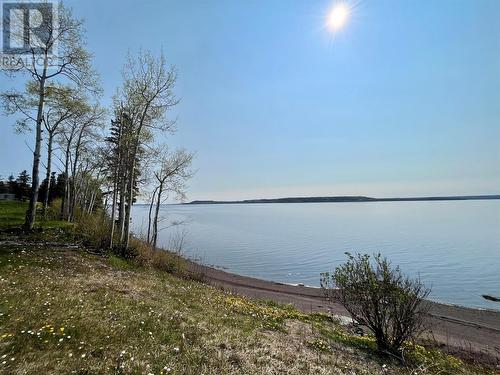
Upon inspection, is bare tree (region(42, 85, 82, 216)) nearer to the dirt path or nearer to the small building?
the dirt path

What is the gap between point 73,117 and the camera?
1040 inches

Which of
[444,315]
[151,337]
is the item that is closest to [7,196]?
[151,337]

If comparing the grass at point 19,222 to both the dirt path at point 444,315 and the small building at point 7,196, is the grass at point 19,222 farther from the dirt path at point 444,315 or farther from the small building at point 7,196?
the small building at point 7,196

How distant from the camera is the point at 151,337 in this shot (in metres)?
5.84

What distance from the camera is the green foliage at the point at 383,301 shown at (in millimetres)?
7453

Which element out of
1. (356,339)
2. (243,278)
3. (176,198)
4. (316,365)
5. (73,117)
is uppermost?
(73,117)

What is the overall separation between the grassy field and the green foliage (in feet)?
1.68

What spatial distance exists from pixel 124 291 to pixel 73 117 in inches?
895

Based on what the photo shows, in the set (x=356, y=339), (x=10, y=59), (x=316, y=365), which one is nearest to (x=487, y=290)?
(x=356, y=339)

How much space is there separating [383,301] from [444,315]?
43.7 feet

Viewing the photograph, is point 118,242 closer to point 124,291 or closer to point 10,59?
point 124,291

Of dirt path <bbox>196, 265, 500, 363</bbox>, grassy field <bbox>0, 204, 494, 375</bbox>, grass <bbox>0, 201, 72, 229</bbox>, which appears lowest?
dirt path <bbox>196, 265, 500, 363</bbox>

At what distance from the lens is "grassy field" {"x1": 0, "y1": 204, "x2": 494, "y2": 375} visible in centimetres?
474

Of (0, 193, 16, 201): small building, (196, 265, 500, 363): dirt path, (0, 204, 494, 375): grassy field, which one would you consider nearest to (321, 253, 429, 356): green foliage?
(0, 204, 494, 375): grassy field
